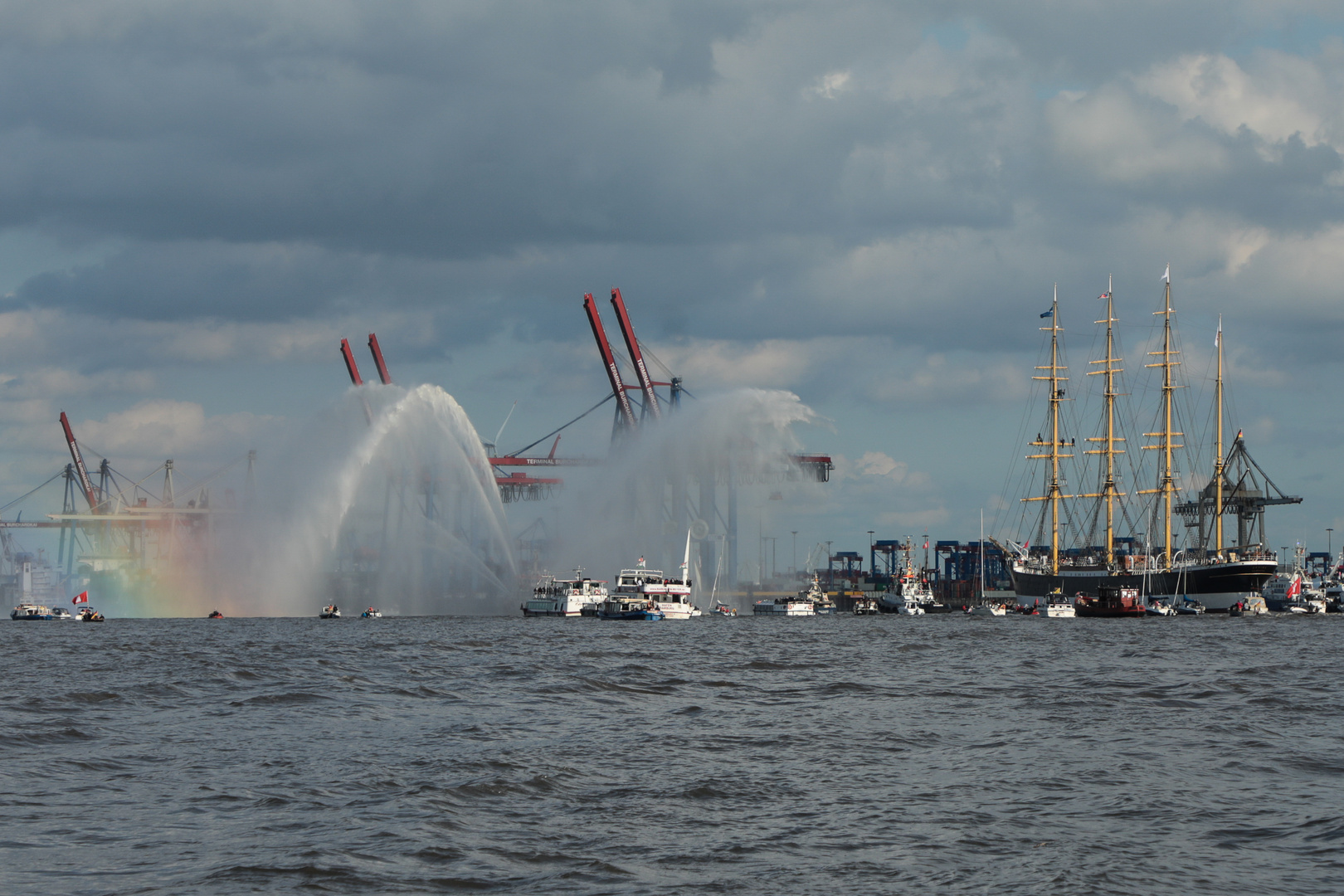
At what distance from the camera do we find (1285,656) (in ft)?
191

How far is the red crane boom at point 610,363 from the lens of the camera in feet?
443

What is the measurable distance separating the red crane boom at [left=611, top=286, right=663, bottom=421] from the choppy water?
90809 mm

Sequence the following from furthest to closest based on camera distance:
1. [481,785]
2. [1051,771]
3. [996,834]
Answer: [1051,771] < [481,785] < [996,834]

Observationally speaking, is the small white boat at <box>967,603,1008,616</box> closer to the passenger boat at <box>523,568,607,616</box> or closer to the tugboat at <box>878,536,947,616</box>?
the tugboat at <box>878,536,947,616</box>

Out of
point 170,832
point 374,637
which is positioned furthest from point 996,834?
point 374,637

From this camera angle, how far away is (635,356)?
449 feet

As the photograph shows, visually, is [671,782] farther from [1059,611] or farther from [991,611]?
[991,611]

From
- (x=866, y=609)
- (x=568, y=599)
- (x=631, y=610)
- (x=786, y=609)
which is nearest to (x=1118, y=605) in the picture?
(x=786, y=609)

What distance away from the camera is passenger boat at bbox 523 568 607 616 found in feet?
380

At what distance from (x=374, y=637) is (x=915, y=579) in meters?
121

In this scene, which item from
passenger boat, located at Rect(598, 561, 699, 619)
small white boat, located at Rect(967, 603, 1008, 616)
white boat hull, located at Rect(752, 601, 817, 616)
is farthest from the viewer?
small white boat, located at Rect(967, 603, 1008, 616)

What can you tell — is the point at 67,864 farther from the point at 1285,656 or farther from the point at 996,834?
the point at 1285,656

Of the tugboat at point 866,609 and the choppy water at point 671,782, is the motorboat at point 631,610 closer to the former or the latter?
the choppy water at point 671,782

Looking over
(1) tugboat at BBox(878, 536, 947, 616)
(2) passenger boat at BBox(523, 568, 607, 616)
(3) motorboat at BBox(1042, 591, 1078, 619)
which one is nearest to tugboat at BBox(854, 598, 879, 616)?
(1) tugboat at BBox(878, 536, 947, 616)
